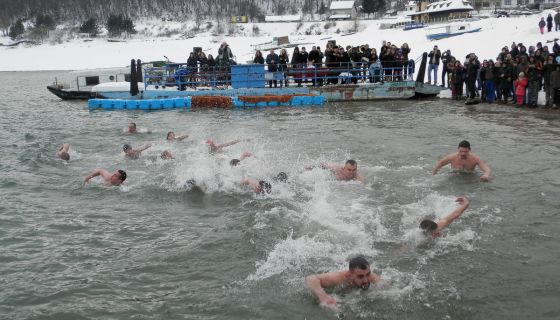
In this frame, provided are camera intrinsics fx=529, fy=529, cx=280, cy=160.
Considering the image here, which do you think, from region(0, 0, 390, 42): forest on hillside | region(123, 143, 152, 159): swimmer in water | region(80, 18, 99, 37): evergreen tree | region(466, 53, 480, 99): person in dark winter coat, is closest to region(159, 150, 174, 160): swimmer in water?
region(123, 143, 152, 159): swimmer in water

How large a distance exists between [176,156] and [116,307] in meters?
7.30

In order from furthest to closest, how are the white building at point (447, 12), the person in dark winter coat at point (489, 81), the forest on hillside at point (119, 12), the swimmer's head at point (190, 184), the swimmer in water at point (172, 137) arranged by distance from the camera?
the forest on hillside at point (119, 12)
the white building at point (447, 12)
the person in dark winter coat at point (489, 81)
the swimmer in water at point (172, 137)
the swimmer's head at point (190, 184)

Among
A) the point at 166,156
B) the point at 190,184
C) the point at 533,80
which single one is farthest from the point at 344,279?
the point at 533,80

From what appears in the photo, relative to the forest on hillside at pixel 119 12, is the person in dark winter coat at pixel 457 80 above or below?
below

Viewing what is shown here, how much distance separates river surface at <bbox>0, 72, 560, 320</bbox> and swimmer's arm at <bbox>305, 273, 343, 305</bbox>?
4.0 inches

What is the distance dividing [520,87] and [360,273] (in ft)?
47.3

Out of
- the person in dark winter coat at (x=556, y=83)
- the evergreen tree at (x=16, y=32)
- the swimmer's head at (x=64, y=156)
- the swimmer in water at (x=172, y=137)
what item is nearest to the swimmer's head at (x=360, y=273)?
the swimmer's head at (x=64, y=156)

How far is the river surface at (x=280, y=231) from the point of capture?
18.9ft

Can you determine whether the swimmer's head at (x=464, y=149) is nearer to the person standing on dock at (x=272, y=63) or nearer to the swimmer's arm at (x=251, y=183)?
the swimmer's arm at (x=251, y=183)

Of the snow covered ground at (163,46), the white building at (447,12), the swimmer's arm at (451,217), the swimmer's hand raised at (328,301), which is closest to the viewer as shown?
the swimmer's hand raised at (328,301)

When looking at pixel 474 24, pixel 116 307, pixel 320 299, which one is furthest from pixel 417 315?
pixel 474 24

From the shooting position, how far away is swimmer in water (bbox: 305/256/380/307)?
566 centimetres

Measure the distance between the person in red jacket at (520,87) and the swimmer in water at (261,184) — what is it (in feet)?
36.7

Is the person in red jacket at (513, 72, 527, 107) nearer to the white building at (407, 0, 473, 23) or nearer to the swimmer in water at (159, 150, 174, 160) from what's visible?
the swimmer in water at (159, 150, 174, 160)
